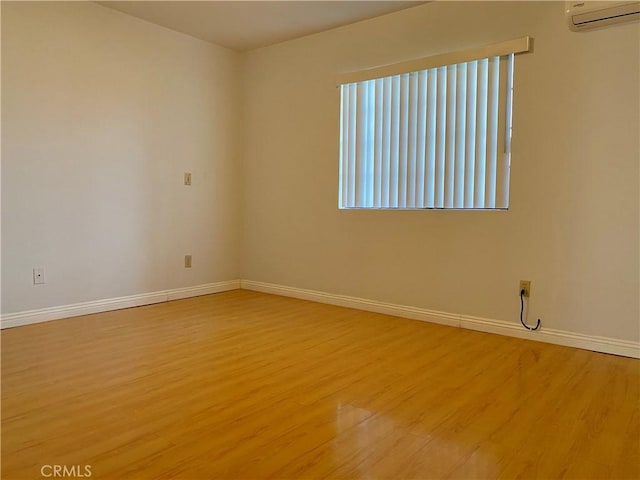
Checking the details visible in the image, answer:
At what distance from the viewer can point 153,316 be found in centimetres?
353

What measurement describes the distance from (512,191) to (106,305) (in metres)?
3.16

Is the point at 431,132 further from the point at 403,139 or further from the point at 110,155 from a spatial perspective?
the point at 110,155

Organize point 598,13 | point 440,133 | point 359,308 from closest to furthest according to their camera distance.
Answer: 1. point 598,13
2. point 440,133
3. point 359,308

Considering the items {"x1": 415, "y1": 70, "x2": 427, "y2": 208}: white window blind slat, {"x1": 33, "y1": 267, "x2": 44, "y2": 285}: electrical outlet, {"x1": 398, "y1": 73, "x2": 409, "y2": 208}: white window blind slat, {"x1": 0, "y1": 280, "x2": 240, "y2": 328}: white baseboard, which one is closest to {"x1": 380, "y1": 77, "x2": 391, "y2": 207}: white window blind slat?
{"x1": 398, "y1": 73, "x2": 409, "y2": 208}: white window blind slat

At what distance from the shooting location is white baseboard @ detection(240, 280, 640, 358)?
2.74m

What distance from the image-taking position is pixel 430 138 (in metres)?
3.44

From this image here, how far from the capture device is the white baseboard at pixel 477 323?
2.74m

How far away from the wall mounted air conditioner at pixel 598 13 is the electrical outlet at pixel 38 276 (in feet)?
12.6

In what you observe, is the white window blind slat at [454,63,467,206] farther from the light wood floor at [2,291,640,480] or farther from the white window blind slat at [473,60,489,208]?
the light wood floor at [2,291,640,480]

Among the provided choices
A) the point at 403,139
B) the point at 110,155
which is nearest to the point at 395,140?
the point at 403,139

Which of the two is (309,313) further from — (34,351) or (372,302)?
(34,351)

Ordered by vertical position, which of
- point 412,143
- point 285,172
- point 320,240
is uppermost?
point 412,143

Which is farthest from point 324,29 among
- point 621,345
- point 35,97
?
point 621,345

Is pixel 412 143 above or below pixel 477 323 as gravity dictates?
above
